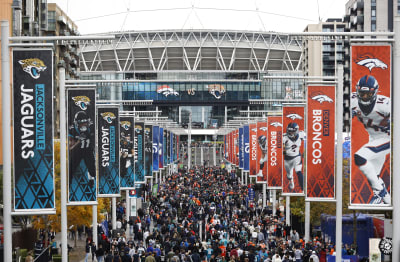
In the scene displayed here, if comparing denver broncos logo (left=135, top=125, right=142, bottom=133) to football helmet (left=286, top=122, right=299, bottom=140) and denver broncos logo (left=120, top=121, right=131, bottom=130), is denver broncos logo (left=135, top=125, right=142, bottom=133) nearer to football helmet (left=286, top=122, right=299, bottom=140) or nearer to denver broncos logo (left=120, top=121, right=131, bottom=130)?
denver broncos logo (left=120, top=121, right=131, bottom=130)

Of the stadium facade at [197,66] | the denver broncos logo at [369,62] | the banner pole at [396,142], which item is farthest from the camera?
the stadium facade at [197,66]

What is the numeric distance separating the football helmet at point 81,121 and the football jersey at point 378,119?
31.6 feet

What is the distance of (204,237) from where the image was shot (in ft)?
111

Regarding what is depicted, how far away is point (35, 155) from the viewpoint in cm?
1445

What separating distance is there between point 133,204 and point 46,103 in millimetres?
24955

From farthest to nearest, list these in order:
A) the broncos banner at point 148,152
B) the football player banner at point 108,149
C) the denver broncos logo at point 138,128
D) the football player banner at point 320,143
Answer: the broncos banner at point 148,152 < the denver broncos logo at point 138,128 < the football player banner at point 108,149 < the football player banner at point 320,143

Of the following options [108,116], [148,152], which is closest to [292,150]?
[108,116]

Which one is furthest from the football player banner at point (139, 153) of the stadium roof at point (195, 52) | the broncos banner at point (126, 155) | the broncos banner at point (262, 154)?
the stadium roof at point (195, 52)

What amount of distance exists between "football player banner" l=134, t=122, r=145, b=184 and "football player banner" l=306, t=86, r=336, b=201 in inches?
680

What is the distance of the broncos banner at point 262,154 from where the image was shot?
39969mm

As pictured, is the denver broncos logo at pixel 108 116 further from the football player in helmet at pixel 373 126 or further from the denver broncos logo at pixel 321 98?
the football player in helmet at pixel 373 126

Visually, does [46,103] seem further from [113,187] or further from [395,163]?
[113,187]

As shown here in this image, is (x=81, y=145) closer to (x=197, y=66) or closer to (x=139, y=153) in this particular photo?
(x=139, y=153)

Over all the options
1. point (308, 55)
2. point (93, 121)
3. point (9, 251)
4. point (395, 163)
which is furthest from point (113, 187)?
point (308, 55)
